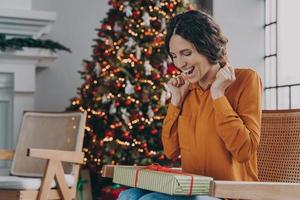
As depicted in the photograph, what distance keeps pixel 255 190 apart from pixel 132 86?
250 cm

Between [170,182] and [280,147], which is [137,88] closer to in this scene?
[280,147]

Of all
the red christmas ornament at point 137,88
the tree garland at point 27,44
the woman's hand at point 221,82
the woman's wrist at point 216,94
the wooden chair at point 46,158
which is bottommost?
the wooden chair at point 46,158

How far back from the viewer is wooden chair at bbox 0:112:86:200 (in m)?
3.63

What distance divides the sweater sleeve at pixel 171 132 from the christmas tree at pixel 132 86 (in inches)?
76.7

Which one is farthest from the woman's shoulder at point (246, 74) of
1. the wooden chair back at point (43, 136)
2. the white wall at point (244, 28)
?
the white wall at point (244, 28)

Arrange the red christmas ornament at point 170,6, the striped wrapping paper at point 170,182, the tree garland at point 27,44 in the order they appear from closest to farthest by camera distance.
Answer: the striped wrapping paper at point 170,182 < the red christmas ornament at point 170,6 < the tree garland at point 27,44

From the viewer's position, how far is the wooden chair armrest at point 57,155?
11.6ft

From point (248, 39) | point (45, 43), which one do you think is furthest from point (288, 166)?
point (45, 43)

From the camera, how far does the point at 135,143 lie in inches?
167

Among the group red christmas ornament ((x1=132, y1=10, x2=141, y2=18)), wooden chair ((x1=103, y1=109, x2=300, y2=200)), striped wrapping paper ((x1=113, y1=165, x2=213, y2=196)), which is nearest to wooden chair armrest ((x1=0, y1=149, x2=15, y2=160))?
red christmas ornament ((x1=132, y1=10, x2=141, y2=18))

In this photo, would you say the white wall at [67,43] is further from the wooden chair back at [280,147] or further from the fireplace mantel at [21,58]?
the wooden chair back at [280,147]

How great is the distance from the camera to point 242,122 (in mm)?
1990

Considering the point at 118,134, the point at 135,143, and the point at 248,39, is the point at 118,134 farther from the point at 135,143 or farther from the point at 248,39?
the point at 248,39

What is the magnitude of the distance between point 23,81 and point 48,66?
0.95 ft
